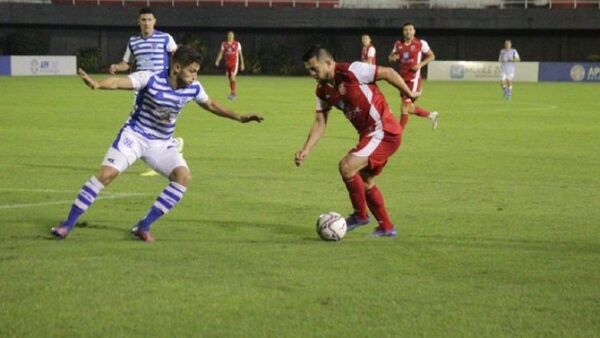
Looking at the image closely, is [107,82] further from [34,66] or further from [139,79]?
[34,66]

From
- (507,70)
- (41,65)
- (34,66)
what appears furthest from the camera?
(41,65)

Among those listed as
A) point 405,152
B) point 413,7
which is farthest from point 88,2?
point 405,152

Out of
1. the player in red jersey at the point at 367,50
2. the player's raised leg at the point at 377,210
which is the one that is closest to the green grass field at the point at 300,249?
the player's raised leg at the point at 377,210

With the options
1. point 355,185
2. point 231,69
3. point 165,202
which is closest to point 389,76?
point 355,185

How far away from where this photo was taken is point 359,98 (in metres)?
9.79

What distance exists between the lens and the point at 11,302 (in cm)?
700

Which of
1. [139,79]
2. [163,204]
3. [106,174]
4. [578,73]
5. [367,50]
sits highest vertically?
[139,79]

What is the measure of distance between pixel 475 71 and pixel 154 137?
47507mm

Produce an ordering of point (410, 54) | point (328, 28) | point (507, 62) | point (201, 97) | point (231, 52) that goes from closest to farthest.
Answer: point (201, 97)
point (410, 54)
point (231, 52)
point (507, 62)
point (328, 28)

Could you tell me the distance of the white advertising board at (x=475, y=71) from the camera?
5544cm

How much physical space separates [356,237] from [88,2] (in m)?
55.7

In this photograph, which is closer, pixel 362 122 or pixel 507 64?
pixel 362 122

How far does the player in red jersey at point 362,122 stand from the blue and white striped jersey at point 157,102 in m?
1.11

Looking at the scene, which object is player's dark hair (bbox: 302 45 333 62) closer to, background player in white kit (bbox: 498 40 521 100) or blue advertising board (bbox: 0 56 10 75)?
background player in white kit (bbox: 498 40 521 100)
